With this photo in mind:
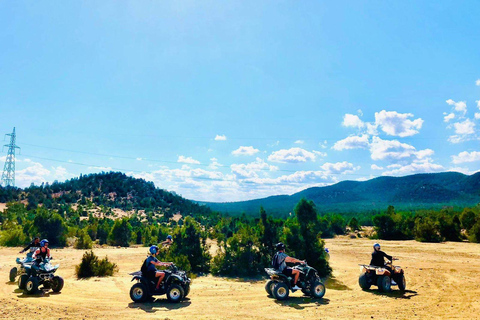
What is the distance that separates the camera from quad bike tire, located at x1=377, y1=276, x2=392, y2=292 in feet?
40.7

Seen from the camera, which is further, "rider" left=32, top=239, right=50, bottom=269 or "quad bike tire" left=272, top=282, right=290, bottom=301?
"rider" left=32, top=239, right=50, bottom=269

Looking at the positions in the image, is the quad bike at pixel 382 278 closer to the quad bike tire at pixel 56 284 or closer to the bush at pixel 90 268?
the quad bike tire at pixel 56 284

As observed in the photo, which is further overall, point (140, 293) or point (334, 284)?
point (334, 284)

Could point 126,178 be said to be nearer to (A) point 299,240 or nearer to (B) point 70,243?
(B) point 70,243

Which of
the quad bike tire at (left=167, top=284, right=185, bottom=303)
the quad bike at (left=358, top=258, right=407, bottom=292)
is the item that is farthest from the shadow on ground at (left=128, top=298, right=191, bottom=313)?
the quad bike at (left=358, top=258, right=407, bottom=292)

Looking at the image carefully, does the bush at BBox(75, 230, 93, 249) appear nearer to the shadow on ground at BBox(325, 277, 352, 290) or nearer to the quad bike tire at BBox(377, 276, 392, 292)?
the shadow on ground at BBox(325, 277, 352, 290)

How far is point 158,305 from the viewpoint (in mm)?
10539

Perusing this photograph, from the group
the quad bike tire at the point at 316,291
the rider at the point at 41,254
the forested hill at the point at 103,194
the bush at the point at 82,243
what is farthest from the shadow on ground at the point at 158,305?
the forested hill at the point at 103,194

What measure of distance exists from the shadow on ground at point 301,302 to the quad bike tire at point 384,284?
2715mm

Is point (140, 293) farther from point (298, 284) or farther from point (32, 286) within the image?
point (298, 284)

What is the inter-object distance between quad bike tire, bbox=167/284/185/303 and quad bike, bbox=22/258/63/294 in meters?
4.86

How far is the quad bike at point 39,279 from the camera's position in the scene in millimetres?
11617

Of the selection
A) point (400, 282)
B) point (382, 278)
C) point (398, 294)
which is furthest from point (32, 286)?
point (400, 282)

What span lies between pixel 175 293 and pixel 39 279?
546 centimetres
